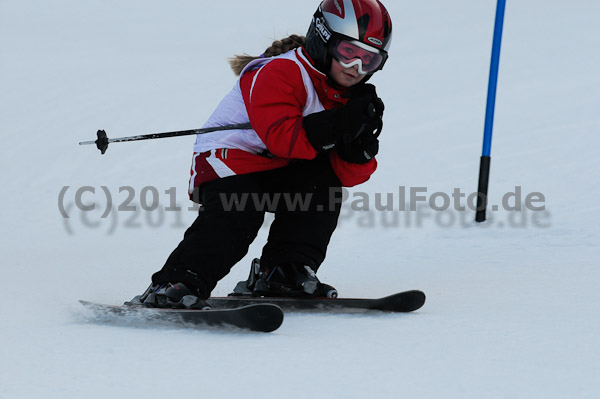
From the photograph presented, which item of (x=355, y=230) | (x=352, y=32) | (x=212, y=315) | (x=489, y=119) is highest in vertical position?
(x=489, y=119)

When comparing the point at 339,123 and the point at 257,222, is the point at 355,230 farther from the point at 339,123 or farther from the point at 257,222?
the point at 339,123

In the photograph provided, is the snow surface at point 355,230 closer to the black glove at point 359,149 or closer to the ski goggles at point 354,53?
the black glove at point 359,149

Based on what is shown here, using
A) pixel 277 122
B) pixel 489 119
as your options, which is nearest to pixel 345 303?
pixel 277 122

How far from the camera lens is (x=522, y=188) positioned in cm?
446

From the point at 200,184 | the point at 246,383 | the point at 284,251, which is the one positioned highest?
the point at 200,184

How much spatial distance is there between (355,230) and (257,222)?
1.60m

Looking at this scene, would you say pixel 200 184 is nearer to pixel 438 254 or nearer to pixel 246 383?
pixel 246 383

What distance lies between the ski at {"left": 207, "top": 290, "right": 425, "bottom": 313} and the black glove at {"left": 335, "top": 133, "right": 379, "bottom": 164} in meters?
0.46

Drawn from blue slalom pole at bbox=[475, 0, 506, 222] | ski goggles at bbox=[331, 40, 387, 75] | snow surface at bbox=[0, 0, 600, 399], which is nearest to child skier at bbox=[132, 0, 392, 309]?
ski goggles at bbox=[331, 40, 387, 75]

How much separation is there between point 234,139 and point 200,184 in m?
0.19

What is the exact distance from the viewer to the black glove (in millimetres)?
2652

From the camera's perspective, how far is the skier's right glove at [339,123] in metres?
2.49

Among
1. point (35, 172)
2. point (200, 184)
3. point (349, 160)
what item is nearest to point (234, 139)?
point (200, 184)

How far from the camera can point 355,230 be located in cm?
416
